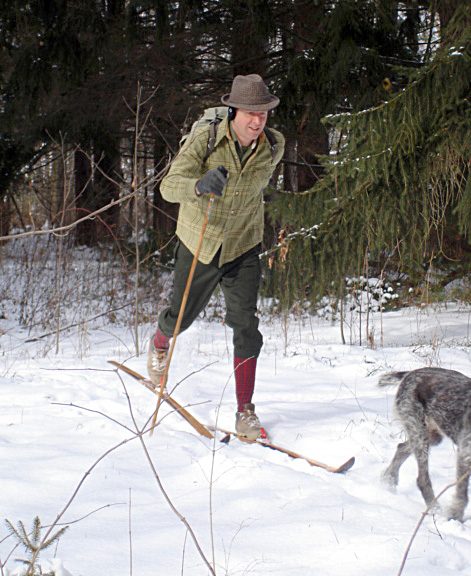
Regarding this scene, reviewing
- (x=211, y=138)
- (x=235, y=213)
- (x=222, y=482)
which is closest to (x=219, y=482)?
(x=222, y=482)

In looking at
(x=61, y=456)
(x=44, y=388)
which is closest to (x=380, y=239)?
(x=44, y=388)

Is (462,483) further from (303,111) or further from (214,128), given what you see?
(303,111)

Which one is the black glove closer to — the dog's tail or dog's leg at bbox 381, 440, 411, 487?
the dog's tail

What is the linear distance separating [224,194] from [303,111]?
5108mm

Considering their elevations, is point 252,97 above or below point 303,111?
below

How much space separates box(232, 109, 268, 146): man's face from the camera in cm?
398

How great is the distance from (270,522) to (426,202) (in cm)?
423

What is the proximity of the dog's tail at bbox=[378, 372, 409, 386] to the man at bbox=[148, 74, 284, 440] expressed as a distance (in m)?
1.02

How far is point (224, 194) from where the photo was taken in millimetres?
4184

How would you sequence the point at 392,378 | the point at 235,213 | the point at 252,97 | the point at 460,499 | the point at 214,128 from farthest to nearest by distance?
the point at 235,213
the point at 214,128
the point at 252,97
the point at 392,378
the point at 460,499

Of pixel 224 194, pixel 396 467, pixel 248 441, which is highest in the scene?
pixel 224 194

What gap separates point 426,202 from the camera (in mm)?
6020

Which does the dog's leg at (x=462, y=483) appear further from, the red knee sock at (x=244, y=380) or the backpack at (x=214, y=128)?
the backpack at (x=214, y=128)

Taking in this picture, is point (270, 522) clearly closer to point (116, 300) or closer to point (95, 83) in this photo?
point (116, 300)
